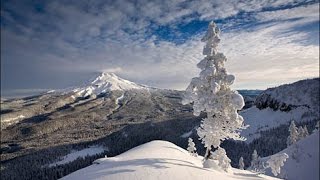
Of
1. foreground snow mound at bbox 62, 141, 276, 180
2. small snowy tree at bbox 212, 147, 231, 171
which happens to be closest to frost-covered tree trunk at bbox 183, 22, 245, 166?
small snowy tree at bbox 212, 147, 231, 171

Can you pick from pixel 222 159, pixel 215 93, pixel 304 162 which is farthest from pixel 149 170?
pixel 304 162

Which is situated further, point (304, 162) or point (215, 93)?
point (304, 162)

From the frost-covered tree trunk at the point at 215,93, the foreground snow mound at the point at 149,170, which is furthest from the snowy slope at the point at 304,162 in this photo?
the frost-covered tree trunk at the point at 215,93

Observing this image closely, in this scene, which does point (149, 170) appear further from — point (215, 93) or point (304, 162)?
point (304, 162)

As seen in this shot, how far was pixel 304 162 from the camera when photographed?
215 feet

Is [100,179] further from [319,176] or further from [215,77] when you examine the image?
[319,176]

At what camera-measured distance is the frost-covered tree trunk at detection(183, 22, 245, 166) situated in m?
38.2

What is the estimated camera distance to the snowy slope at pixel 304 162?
62.6 metres

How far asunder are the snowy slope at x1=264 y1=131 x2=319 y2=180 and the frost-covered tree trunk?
3125cm

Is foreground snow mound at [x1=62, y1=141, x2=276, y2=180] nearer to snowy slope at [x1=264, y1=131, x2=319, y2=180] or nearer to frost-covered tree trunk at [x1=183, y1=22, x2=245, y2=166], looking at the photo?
frost-covered tree trunk at [x1=183, y1=22, x2=245, y2=166]

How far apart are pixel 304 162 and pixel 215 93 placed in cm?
3724

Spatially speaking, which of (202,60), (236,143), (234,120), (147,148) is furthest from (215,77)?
(236,143)

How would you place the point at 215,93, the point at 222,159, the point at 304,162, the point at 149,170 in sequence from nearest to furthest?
the point at 149,170 → the point at 215,93 → the point at 222,159 → the point at 304,162

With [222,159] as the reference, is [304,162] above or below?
below
